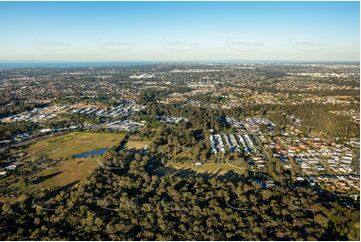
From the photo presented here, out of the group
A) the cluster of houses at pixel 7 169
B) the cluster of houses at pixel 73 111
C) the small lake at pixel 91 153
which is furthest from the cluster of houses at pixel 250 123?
the cluster of houses at pixel 7 169

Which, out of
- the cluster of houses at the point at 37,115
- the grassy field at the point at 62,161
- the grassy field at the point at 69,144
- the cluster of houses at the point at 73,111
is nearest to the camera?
the grassy field at the point at 62,161

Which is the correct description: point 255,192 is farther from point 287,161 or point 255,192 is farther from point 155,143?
point 155,143

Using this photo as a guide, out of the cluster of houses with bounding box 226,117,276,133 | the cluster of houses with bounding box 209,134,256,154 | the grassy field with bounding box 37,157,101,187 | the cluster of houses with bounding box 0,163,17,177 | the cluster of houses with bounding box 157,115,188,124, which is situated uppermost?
the cluster of houses with bounding box 157,115,188,124

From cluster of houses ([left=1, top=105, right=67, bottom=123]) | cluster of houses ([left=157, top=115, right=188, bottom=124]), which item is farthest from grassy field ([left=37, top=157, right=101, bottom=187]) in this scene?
cluster of houses ([left=1, top=105, right=67, bottom=123])

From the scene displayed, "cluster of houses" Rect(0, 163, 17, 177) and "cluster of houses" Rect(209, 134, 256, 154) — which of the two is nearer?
"cluster of houses" Rect(0, 163, 17, 177)

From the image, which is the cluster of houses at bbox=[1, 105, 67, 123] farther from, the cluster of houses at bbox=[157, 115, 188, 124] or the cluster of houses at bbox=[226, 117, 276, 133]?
the cluster of houses at bbox=[226, 117, 276, 133]

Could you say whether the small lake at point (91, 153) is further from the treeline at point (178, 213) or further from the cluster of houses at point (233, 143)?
the cluster of houses at point (233, 143)
